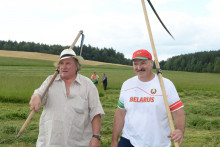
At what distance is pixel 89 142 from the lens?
3346 millimetres

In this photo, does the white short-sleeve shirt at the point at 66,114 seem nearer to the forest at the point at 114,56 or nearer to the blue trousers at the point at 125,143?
the blue trousers at the point at 125,143

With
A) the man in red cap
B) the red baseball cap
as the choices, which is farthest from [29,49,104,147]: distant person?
the red baseball cap

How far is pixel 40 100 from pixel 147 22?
151 cm

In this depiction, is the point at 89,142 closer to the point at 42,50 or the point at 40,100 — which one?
the point at 40,100

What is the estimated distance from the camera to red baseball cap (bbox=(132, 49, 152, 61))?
313 cm

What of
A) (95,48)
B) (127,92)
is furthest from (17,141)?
(95,48)

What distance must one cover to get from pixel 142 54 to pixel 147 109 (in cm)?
65

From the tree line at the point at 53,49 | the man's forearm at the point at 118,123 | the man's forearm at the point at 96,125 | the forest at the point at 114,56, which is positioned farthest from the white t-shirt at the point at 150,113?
the tree line at the point at 53,49

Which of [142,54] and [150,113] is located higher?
[142,54]

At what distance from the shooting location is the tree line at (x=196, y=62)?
8004 cm

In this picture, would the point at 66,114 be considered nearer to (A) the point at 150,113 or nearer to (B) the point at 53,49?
(A) the point at 150,113

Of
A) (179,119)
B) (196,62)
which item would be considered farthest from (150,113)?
(196,62)

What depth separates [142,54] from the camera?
314 cm

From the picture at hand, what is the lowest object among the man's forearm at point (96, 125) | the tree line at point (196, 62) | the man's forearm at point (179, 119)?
the man's forearm at point (96, 125)
